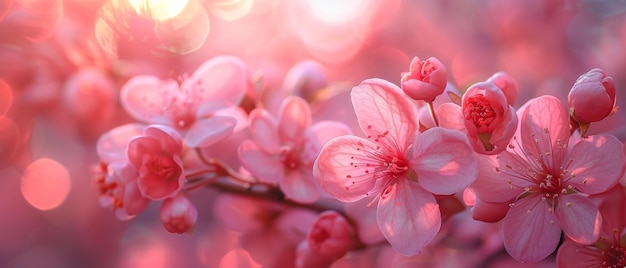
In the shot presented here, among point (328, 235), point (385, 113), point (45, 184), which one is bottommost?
point (45, 184)

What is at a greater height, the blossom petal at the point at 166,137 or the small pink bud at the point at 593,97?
the small pink bud at the point at 593,97

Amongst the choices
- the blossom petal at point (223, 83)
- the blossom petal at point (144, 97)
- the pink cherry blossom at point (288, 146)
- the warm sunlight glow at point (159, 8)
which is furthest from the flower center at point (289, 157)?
the warm sunlight glow at point (159, 8)

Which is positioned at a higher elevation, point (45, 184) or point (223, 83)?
point (223, 83)

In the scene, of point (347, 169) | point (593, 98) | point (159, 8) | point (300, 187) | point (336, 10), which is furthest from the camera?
point (336, 10)

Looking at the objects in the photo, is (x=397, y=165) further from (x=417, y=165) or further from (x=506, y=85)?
(x=506, y=85)

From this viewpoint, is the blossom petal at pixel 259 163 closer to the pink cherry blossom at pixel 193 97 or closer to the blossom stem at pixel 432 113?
the pink cherry blossom at pixel 193 97

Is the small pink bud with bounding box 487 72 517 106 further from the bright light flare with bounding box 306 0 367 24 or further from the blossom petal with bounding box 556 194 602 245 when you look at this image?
the bright light flare with bounding box 306 0 367 24

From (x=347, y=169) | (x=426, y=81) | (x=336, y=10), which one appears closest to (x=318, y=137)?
(x=347, y=169)

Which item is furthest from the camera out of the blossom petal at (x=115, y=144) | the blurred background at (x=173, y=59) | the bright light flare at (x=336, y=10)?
the bright light flare at (x=336, y=10)
